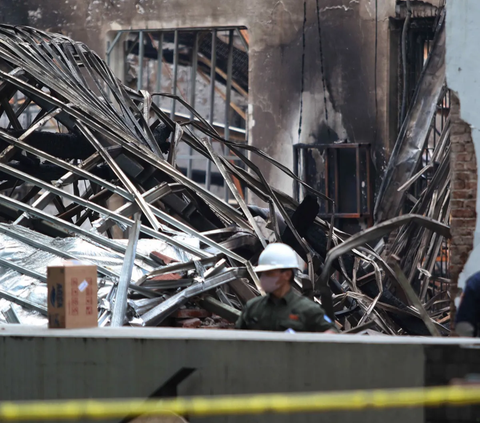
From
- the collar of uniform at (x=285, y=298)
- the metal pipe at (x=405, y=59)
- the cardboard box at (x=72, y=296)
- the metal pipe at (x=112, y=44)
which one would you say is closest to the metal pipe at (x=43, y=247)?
the cardboard box at (x=72, y=296)

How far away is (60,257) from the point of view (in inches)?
299

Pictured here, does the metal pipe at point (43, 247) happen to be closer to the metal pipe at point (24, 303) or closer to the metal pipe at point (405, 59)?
the metal pipe at point (24, 303)

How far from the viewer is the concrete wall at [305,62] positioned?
48.3 feet

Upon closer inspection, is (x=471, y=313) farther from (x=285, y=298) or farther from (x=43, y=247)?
(x=43, y=247)

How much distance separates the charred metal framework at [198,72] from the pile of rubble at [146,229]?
16.5 ft

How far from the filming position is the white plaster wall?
6.45 metres

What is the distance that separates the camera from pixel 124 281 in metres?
6.95

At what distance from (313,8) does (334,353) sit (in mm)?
11705

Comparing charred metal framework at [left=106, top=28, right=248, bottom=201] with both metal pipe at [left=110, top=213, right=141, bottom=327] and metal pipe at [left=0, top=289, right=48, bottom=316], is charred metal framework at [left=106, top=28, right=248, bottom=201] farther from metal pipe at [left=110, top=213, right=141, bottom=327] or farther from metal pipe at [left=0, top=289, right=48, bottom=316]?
metal pipe at [left=0, top=289, right=48, bottom=316]

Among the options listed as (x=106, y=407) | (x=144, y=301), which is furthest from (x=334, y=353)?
(x=144, y=301)

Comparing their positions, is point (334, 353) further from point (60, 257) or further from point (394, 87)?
point (394, 87)

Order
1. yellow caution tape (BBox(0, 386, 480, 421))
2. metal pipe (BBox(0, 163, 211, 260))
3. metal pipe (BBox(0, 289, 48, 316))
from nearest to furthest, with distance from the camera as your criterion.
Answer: yellow caution tape (BBox(0, 386, 480, 421)), metal pipe (BBox(0, 289, 48, 316)), metal pipe (BBox(0, 163, 211, 260))

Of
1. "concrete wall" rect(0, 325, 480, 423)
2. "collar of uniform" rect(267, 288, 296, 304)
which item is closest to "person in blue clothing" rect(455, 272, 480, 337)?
"concrete wall" rect(0, 325, 480, 423)

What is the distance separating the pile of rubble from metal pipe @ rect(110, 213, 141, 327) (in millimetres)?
12
